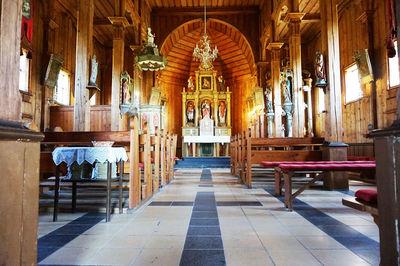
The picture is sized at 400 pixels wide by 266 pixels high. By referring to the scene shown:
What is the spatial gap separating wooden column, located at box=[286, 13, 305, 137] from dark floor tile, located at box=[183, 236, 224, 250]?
5.81m

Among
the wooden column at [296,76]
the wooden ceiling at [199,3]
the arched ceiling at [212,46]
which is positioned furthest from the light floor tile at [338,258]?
the wooden ceiling at [199,3]

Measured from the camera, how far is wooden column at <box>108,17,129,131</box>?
305 inches

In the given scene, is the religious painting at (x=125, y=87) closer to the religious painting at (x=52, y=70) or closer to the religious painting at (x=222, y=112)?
the religious painting at (x=52, y=70)

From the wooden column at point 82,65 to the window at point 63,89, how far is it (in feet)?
15.9

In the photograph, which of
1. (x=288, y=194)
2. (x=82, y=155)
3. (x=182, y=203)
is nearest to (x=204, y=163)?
(x=182, y=203)

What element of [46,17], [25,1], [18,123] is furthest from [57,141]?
[46,17]

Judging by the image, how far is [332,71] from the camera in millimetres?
5270

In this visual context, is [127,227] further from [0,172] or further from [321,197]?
[321,197]

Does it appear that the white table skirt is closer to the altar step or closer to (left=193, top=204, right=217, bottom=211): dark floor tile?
the altar step

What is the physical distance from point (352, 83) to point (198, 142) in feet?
21.2

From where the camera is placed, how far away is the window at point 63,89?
1062cm

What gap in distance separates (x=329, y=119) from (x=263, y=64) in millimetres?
7133

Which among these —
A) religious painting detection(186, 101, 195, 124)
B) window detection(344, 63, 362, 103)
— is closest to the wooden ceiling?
religious painting detection(186, 101, 195, 124)

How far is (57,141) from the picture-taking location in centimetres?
432
